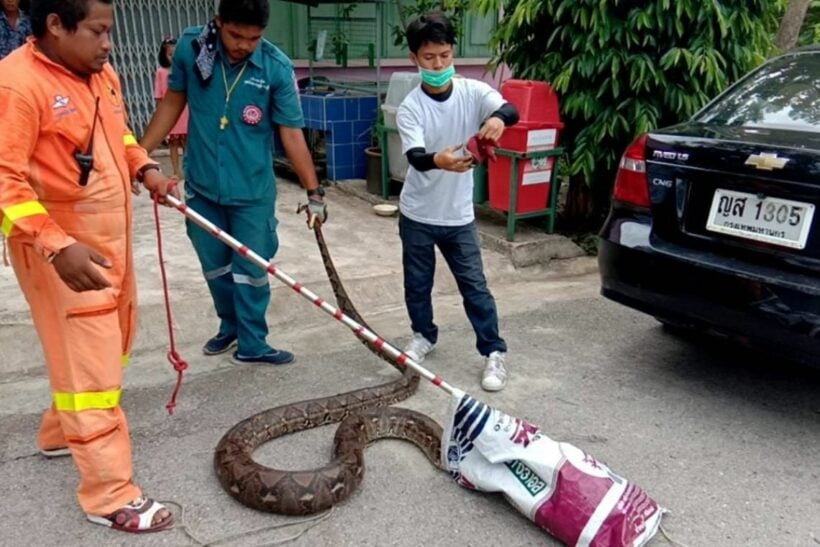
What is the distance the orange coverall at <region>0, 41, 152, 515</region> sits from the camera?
7.86ft

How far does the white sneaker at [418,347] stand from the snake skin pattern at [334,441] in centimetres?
18

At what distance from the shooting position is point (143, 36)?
371 inches

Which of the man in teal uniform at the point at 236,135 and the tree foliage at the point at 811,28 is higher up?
the tree foliage at the point at 811,28

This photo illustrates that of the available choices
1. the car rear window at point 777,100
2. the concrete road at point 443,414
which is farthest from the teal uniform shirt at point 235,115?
the car rear window at point 777,100

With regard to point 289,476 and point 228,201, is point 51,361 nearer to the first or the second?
point 289,476

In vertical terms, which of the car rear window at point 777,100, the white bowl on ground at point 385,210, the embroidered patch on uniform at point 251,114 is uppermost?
the car rear window at point 777,100

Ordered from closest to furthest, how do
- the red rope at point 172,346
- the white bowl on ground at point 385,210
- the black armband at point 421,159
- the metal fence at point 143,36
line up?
1. the red rope at point 172,346
2. the black armband at point 421,159
3. the white bowl on ground at point 385,210
4. the metal fence at point 143,36

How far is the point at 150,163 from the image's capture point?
10.5ft

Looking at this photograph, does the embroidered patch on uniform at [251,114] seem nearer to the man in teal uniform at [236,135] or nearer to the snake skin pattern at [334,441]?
the man in teal uniform at [236,135]

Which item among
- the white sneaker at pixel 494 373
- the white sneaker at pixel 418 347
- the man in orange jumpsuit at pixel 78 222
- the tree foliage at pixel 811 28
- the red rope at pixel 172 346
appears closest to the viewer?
the man in orange jumpsuit at pixel 78 222

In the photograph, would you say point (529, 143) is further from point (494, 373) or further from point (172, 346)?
point (172, 346)

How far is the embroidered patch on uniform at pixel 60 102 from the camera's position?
2502 millimetres

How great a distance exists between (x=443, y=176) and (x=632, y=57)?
114 inches

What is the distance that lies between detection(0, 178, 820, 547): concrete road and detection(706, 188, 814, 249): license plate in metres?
0.98
